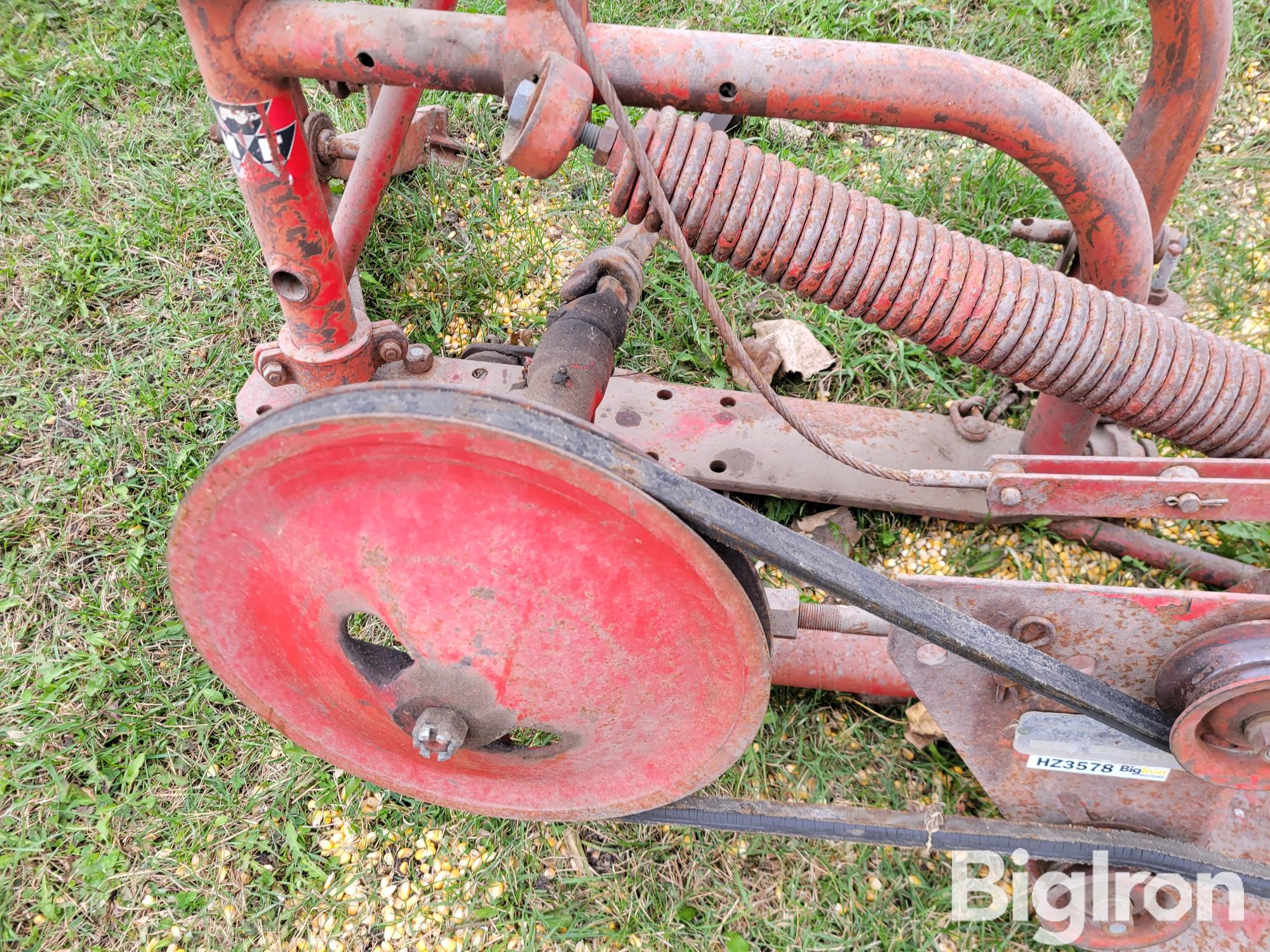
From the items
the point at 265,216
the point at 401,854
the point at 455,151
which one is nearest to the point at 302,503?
the point at 265,216

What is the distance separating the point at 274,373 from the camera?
2.44 meters

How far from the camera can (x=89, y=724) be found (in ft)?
8.13

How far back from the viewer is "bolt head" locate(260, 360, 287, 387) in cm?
242

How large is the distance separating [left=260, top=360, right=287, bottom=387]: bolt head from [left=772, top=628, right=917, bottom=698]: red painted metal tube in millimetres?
1510

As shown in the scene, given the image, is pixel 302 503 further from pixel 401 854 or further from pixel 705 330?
pixel 705 330

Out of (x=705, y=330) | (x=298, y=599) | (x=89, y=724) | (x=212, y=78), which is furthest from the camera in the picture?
(x=705, y=330)

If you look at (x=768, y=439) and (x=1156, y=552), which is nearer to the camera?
(x=1156, y=552)

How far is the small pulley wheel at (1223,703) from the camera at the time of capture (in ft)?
5.19

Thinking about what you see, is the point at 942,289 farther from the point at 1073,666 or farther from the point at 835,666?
the point at 835,666

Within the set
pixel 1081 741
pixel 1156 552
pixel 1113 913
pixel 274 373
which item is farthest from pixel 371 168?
pixel 1113 913

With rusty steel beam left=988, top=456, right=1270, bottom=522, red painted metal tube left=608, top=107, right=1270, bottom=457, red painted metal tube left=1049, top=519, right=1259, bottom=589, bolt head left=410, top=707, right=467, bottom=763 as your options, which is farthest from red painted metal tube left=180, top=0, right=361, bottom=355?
red painted metal tube left=1049, top=519, right=1259, bottom=589

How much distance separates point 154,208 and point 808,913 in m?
3.33

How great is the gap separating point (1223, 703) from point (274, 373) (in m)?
2.31

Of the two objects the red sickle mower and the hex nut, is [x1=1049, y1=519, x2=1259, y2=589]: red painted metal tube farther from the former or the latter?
the hex nut
